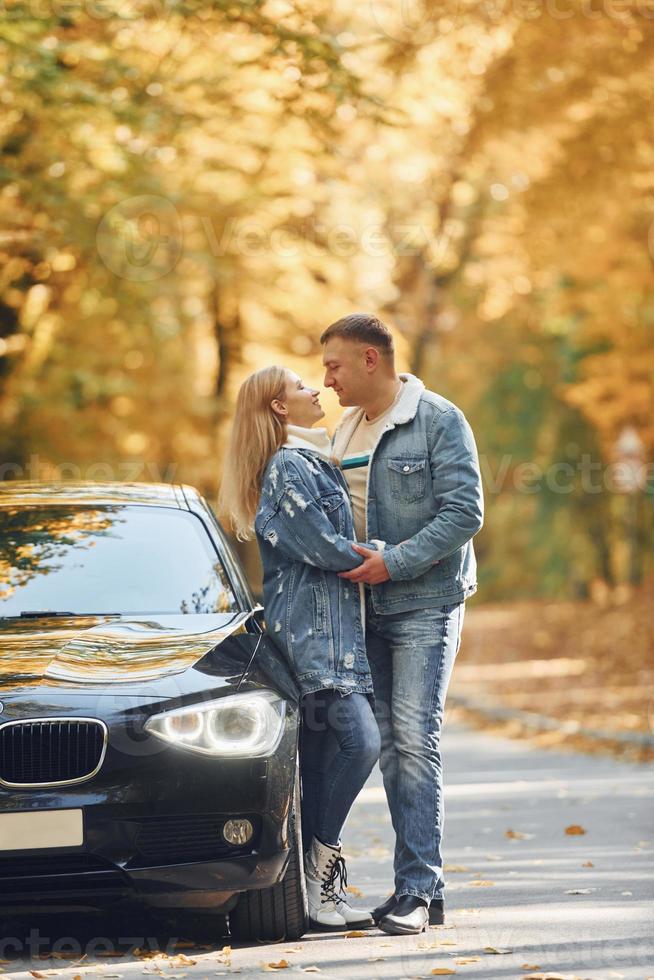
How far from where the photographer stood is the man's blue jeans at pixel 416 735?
547cm

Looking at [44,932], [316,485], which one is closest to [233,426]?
[316,485]

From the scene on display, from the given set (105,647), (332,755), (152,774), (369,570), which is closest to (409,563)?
(369,570)

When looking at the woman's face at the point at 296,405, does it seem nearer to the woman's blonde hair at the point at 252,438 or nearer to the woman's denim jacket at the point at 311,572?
the woman's blonde hair at the point at 252,438

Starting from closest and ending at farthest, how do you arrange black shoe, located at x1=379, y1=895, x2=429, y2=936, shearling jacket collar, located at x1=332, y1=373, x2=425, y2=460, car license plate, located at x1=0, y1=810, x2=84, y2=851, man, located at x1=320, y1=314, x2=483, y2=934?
car license plate, located at x1=0, y1=810, x2=84, y2=851 < black shoe, located at x1=379, y1=895, x2=429, y2=936 < man, located at x1=320, y1=314, x2=483, y2=934 < shearling jacket collar, located at x1=332, y1=373, x2=425, y2=460

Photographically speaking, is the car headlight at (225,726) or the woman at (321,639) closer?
the car headlight at (225,726)

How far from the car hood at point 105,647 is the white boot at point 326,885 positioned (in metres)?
0.80

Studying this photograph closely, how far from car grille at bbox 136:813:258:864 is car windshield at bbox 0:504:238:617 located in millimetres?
1132

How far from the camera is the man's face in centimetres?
570

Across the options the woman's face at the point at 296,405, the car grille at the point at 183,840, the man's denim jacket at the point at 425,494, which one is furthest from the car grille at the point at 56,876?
the woman's face at the point at 296,405

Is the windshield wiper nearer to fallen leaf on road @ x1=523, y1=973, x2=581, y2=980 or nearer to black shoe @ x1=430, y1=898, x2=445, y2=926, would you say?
black shoe @ x1=430, y1=898, x2=445, y2=926

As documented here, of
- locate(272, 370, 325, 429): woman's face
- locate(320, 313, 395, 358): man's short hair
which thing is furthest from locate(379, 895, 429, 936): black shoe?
locate(320, 313, 395, 358): man's short hair

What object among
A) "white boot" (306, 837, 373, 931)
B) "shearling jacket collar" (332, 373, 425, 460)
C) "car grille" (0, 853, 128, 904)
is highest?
"shearling jacket collar" (332, 373, 425, 460)

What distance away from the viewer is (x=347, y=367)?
570 centimetres

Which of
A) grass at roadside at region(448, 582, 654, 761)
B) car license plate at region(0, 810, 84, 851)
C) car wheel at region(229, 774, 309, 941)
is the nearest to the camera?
car license plate at region(0, 810, 84, 851)
